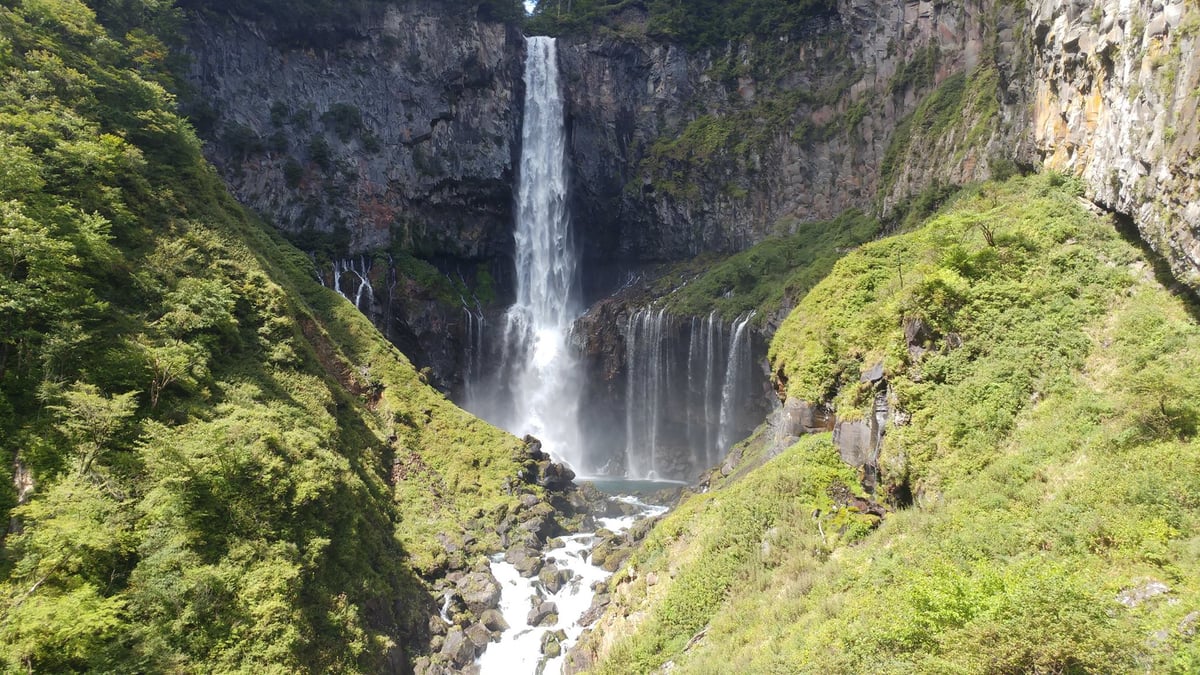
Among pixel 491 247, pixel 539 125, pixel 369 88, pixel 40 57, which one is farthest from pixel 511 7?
pixel 40 57

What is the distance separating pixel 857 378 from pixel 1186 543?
305 inches

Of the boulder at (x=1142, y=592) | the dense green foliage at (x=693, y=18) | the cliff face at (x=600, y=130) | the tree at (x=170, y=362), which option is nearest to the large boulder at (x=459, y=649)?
the tree at (x=170, y=362)

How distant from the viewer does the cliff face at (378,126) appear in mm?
37406

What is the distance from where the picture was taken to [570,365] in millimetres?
40156

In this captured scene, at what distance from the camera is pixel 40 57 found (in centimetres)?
1850

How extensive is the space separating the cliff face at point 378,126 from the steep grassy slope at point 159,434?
15.3 meters

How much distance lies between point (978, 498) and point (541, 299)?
120 feet

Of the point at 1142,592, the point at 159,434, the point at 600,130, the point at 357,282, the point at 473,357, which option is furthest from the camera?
the point at 600,130

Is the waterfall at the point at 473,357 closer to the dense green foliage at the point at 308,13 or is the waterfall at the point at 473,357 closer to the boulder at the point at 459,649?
the dense green foliage at the point at 308,13

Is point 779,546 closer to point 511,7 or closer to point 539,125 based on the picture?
point 539,125

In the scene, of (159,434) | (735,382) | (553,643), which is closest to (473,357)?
(735,382)

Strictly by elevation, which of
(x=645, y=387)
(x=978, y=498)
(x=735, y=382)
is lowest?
(x=645, y=387)

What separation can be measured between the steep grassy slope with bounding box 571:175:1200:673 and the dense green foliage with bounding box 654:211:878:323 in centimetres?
1412

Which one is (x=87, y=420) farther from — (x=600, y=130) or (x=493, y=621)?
(x=600, y=130)
